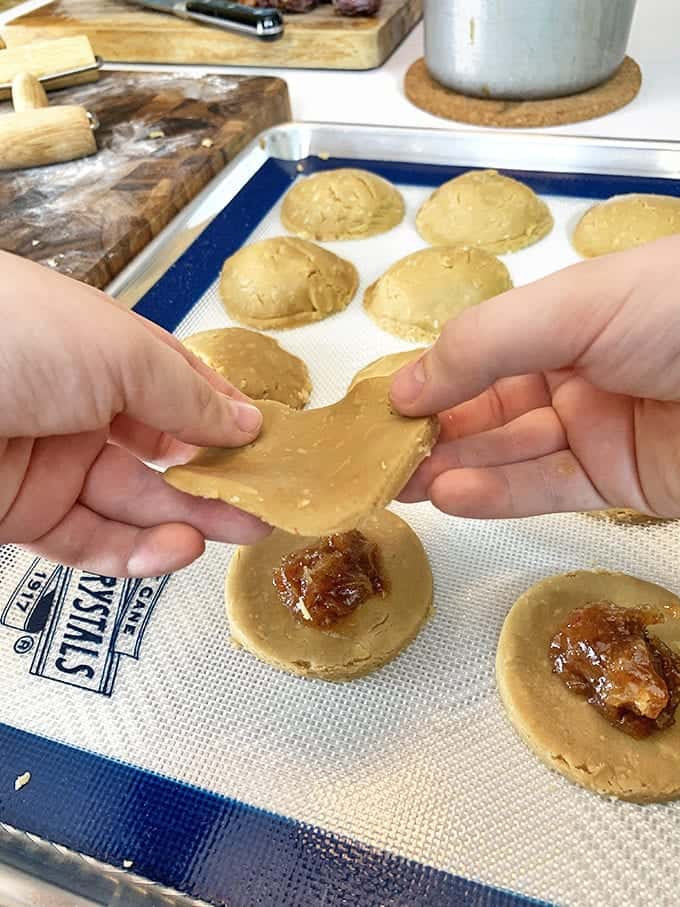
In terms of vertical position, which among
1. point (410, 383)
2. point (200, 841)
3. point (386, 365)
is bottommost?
point (200, 841)

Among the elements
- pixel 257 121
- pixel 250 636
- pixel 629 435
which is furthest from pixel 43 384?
pixel 257 121

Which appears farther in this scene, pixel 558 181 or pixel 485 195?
pixel 558 181

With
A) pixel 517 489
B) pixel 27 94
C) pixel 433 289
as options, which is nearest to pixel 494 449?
pixel 517 489

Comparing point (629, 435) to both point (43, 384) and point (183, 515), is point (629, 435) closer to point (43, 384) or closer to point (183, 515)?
point (183, 515)

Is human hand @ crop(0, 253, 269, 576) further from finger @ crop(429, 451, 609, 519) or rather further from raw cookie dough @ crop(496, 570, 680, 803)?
raw cookie dough @ crop(496, 570, 680, 803)

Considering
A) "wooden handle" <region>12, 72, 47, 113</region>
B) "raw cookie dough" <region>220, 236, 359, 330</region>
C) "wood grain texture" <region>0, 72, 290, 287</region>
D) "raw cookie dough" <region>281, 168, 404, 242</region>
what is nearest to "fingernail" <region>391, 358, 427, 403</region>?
"raw cookie dough" <region>220, 236, 359, 330</region>

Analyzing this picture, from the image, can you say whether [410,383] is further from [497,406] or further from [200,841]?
[200,841]
